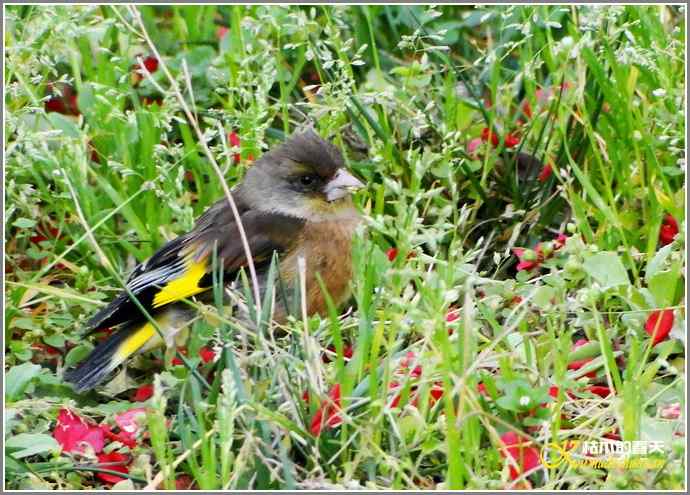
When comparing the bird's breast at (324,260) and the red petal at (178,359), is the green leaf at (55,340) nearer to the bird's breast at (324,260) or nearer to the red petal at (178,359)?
the red petal at (178,359)

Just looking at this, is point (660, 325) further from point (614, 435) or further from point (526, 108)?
point (526, 108)

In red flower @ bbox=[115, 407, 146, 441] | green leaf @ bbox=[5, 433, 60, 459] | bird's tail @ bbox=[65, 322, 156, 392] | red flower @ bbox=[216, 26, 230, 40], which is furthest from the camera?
red flower @ bbox=[216, 26, 230, 40]

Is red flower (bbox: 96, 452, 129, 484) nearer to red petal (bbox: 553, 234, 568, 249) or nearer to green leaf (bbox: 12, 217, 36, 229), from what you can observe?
green leaf (bbox: 12, 217, 36, 229)

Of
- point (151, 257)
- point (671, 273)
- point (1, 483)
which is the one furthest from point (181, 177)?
point (671, 273)

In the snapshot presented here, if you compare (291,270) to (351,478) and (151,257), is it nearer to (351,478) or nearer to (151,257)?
(151,257)

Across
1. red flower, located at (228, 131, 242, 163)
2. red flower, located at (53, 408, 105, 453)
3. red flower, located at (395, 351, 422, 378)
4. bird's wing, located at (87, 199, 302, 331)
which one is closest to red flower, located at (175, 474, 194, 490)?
red flower, located at (53, 408, 105, 453)

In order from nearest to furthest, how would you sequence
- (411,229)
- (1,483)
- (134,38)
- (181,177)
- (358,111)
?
(411,229) → (1,483) → (181,177) → (358,111) → (134,38)

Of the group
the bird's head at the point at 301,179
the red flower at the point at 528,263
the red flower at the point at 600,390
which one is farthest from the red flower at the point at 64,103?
the red flower at the point at 600,390
